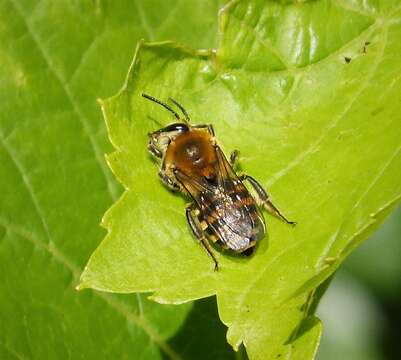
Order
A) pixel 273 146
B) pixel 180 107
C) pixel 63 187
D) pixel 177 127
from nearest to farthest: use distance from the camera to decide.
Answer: pixel 273 146, pixel 180 107, pixel 177 127, pixel 63 187

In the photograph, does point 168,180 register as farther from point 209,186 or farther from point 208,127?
point 209,186

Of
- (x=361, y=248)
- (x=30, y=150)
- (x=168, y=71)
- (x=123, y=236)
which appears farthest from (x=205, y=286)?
(x=361, y=248)

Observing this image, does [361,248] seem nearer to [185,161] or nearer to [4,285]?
[185,161]

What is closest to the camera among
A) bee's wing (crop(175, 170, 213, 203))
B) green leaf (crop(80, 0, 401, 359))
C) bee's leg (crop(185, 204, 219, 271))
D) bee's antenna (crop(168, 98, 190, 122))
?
green leaf (crop(80, 0, 401, 359))

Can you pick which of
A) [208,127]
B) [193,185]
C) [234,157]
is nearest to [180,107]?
[208,127]

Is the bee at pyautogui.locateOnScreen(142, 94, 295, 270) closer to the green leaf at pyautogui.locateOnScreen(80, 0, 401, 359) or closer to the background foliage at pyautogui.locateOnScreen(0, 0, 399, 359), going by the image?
the green leaf at pyautogui.locateOnScreen(80, 0, 401, 359)

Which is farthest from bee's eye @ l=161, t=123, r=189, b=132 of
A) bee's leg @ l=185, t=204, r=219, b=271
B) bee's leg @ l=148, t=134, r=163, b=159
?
bee's leg @ l=185, t=204, r=219, b=271
